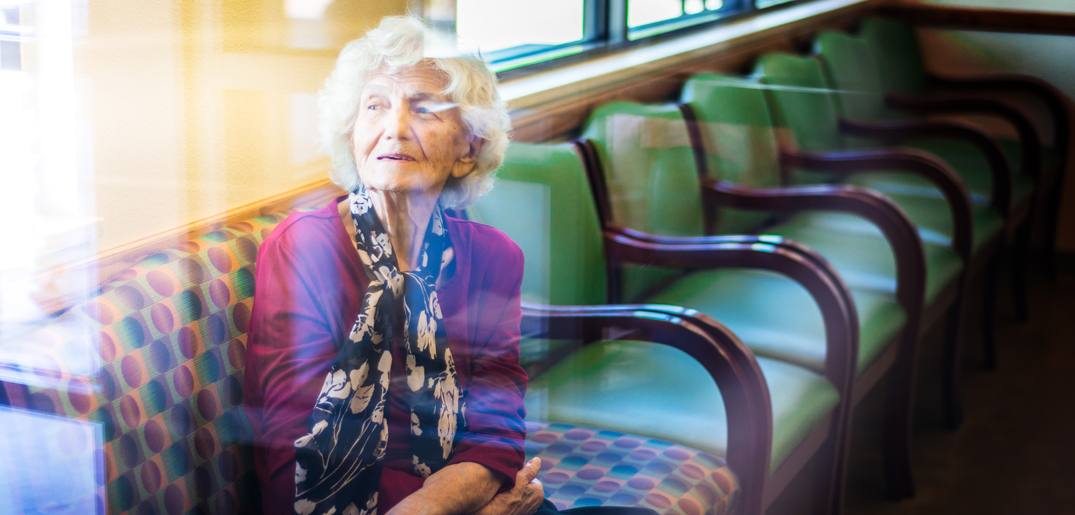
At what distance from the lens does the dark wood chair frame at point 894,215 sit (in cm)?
169

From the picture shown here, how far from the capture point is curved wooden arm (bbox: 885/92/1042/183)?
1718mm

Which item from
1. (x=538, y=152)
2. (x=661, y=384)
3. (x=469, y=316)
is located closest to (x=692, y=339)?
(x=661, y=384)

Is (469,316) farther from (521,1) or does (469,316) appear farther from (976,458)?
(976,458)

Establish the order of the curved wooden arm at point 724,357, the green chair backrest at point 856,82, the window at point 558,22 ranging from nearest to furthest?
the window at point 558,22, the curved wooden arm at point 724,357, the green chair backrest at point 856,82

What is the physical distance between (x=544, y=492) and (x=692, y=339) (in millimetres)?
346

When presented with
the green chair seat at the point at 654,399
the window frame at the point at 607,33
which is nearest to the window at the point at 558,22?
the window frame at the point at 607,33

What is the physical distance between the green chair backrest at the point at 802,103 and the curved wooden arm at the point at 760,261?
1.73ft

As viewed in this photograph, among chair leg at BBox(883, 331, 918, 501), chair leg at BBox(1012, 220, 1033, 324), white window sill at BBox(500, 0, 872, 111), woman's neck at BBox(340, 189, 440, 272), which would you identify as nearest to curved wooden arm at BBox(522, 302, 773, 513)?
white window sill at BBox(500, 0, 872, 111)

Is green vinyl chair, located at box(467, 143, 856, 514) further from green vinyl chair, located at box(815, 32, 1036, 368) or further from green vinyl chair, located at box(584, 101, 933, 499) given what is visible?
green vinyl chair, located at box(815, 32, 1036, 368)

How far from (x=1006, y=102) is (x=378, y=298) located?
59.5 inches

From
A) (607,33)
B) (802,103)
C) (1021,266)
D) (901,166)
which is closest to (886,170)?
(901,166)

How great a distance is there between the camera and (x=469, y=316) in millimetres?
789

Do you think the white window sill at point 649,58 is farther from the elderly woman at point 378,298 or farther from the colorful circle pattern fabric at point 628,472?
the colorful circle pattern fabric at point 628,472

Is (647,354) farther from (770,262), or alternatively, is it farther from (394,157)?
(394,157)
